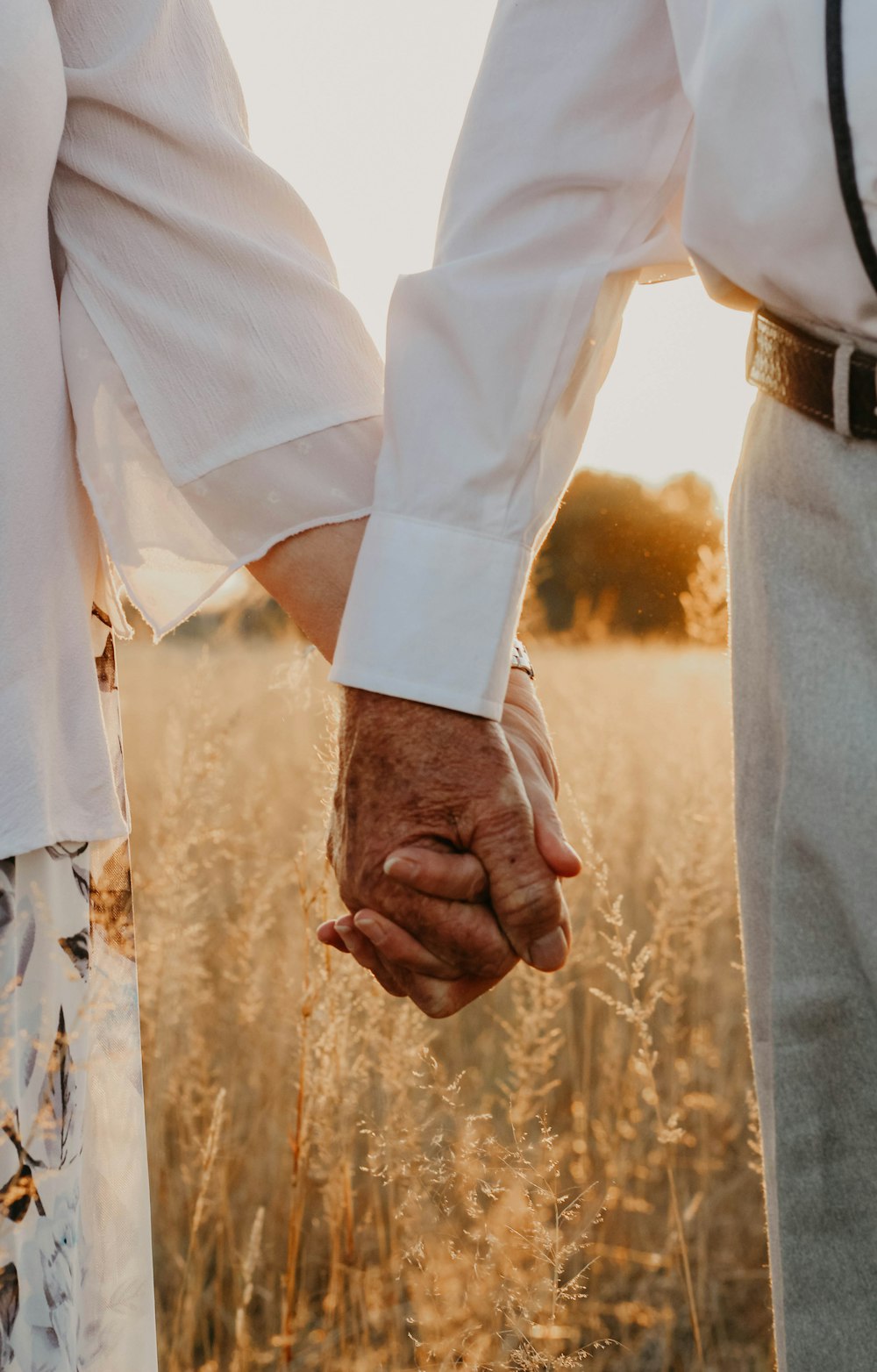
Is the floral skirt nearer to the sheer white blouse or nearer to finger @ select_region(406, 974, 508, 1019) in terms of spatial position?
the sheer white blouse

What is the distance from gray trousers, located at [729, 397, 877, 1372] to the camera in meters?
0.74

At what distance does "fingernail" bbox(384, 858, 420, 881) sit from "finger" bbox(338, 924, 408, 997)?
0.10m

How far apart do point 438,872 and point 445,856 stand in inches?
0.7

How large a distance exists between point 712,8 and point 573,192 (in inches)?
9.2

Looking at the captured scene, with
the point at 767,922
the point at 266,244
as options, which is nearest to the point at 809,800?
the point at 767,922

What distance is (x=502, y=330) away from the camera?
988 mm

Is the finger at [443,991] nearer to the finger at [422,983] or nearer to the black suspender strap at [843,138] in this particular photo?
the finger at [422,983]

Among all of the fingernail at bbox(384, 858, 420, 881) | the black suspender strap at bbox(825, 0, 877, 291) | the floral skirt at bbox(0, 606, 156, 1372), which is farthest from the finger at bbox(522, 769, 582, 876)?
the black suspender strap at bbox(825, 0, 877, 291)

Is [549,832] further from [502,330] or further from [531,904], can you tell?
[502,330]

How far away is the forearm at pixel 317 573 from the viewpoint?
1063 millimetres

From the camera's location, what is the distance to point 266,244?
1.07 metres

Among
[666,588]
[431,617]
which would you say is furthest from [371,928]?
[666,588]

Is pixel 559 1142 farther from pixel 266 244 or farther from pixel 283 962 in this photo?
pixel 266 244

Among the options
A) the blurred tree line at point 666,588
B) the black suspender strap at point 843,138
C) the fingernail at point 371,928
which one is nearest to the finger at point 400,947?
the fingernail at point 371,928
